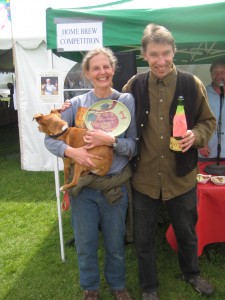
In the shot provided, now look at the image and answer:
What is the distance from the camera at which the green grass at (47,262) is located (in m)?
2.53

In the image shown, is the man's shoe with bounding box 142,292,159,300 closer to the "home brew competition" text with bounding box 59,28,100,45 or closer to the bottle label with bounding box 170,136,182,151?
the bottle label with bounding box 170,136,182,151

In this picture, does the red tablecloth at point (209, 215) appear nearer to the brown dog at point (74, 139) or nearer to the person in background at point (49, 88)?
the brown dog at point (74, 139)

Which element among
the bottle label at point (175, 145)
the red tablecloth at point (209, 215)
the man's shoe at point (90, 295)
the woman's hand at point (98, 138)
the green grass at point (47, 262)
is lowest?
the green grass at point (47, 262)

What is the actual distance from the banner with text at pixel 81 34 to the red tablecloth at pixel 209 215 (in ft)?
4.24

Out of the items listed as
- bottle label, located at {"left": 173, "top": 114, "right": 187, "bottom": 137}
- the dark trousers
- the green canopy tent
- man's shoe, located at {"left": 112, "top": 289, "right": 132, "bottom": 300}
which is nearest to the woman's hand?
bottle label, located at {"left": 173, "top": 114, "right": 187, "bottom": 137}

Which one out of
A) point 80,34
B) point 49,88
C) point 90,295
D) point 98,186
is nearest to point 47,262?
point 90,295

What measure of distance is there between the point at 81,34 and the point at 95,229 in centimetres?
137

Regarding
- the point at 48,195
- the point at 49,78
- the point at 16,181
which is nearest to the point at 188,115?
the point at 49,78

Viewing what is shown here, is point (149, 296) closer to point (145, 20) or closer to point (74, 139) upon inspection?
point (74, 139)

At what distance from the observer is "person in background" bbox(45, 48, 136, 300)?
1.86 metres

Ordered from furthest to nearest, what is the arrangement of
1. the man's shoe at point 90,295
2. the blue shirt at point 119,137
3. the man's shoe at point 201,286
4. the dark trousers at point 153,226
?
the man's shoe at point 201,286
the man's shoe at point 90,295
the dark trousers at point 153,226
the blue shirt at point 119,137

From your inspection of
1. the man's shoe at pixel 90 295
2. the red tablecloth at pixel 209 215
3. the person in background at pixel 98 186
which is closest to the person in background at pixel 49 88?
the person in background at pixel 98 186

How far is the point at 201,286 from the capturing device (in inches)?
93.7

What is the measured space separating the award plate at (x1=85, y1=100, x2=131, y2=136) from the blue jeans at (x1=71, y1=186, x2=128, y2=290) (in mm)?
374
